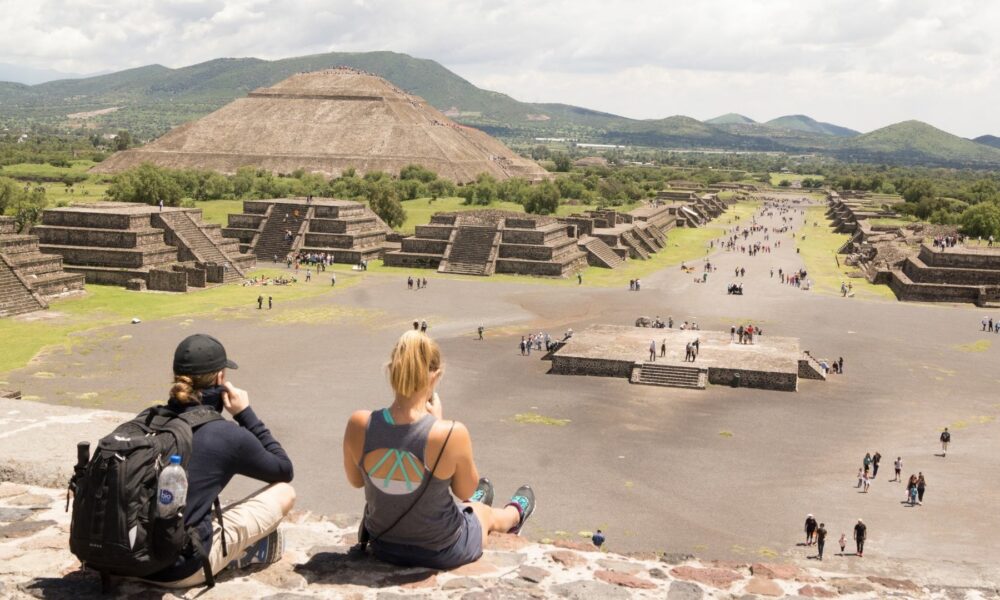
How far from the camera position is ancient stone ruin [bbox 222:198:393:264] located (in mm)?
66500

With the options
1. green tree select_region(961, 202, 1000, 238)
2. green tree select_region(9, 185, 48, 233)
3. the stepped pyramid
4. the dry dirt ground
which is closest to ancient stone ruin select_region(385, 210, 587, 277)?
the dry dirt ground

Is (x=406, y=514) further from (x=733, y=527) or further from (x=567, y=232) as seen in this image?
(x=567, y=232)

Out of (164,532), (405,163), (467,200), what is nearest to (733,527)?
(164,532)

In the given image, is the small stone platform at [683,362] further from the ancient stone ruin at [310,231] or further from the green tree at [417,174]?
the green tree at [417,174]

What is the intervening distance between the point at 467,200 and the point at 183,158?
177 ft

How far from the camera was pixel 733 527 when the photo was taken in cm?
2002

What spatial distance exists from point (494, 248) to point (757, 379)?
105ft

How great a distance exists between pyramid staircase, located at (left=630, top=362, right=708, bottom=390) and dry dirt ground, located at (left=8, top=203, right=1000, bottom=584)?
589mm

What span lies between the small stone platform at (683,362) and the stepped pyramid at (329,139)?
88.3 metres

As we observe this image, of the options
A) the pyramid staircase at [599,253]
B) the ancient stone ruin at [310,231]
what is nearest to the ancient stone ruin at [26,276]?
the ancient stone ruin at [310,231]

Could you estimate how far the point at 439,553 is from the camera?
6.81 meters

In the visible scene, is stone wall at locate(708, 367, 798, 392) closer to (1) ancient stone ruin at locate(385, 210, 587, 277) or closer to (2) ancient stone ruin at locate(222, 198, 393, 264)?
(1) ancient stone ruin at locate(385, 210, 587, 277)

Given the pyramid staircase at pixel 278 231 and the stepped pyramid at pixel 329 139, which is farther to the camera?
the stepped pyramid at pixel 329 139

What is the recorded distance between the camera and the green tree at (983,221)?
273 ft
